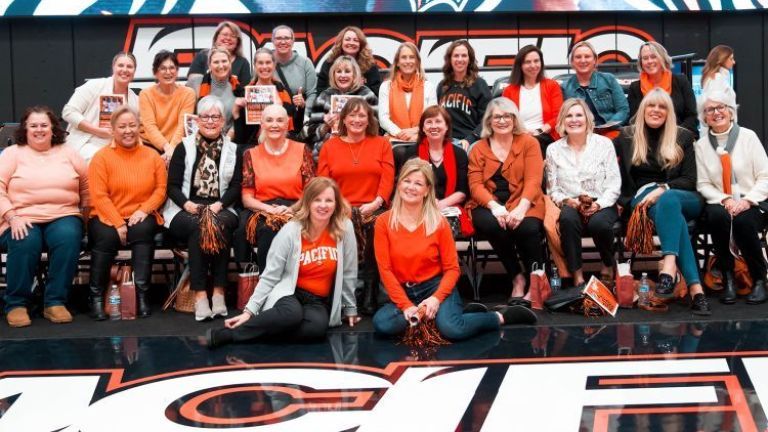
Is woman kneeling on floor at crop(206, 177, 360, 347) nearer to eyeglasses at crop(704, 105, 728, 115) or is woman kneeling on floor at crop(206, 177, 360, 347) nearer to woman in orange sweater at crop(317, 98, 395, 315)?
woman in orange sweater at crop(317, 98, 395, 315)

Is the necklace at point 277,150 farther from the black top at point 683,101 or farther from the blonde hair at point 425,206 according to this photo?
the black top at point 683,101

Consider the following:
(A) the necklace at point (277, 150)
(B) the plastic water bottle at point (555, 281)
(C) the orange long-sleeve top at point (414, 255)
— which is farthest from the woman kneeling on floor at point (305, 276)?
(B) the plastic water bottle at point (555, 281)

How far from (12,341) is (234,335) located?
121 centimetres

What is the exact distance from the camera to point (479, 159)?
221 inches

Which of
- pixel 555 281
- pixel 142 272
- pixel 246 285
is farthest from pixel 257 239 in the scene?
pixel 555 281

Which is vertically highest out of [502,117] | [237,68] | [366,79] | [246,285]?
[237,68]

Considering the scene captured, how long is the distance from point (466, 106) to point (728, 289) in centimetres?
204

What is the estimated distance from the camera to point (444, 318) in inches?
184

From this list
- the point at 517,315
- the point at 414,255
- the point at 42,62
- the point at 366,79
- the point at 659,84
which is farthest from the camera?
the point at 42,62

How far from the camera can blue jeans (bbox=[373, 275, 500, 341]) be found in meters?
4.64

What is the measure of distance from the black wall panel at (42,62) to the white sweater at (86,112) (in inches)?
109

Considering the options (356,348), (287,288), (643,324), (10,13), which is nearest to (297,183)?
(287,288)

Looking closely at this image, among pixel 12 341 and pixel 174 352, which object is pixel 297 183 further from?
pixel 12 341

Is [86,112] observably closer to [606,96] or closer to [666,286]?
[606,96]
